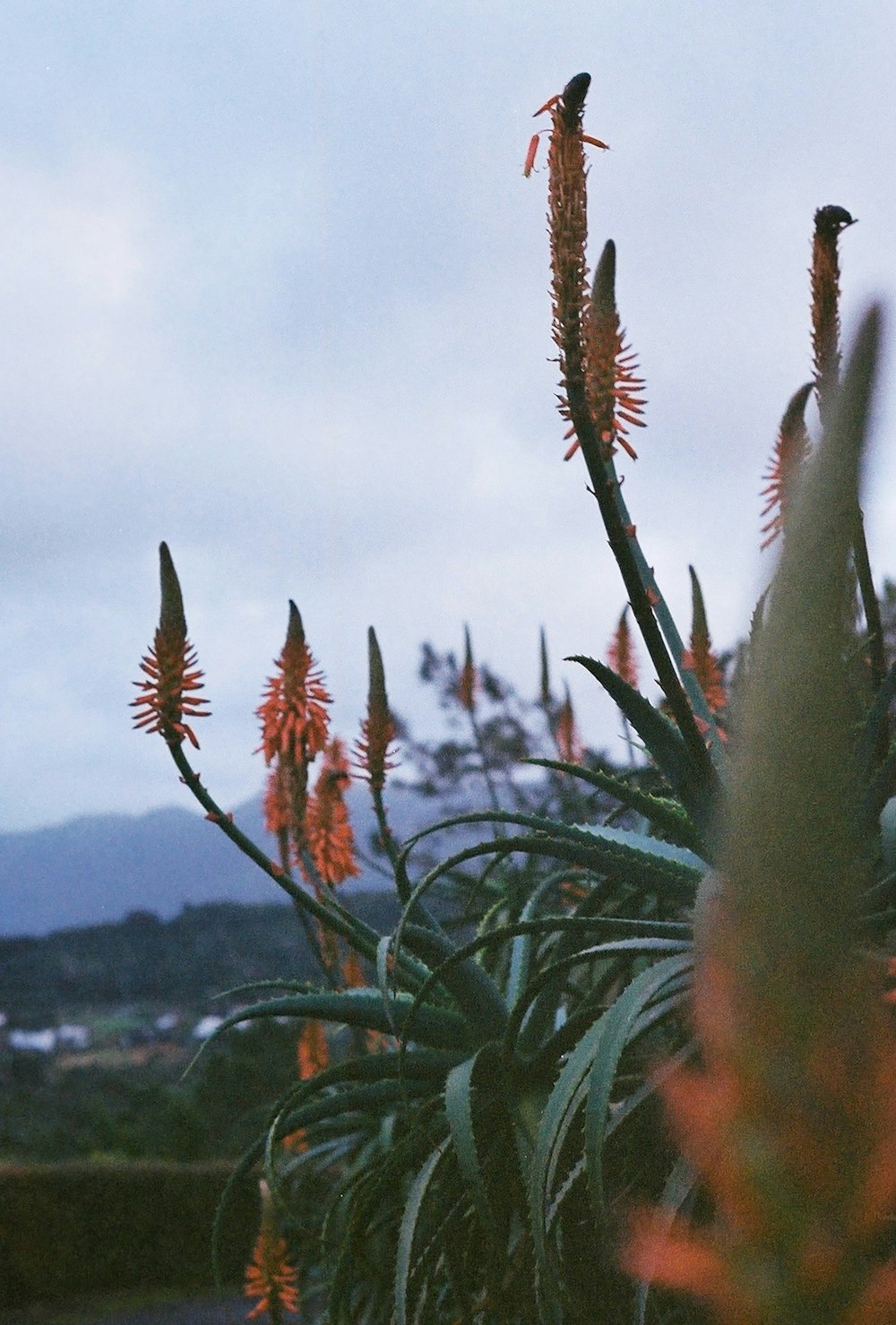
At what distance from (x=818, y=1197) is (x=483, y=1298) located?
1.95 metres

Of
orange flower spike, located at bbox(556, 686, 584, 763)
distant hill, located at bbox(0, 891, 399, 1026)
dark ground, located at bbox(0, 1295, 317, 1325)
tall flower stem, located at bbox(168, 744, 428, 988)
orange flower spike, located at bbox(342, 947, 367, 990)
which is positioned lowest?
dark ground, located at bbox(0, 1295, 317, 1325)

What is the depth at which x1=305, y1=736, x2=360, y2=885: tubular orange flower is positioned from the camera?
2934mm

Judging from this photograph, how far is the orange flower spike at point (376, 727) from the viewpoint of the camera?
2285mm

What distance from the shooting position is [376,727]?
229 cm

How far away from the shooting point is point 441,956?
216 cm

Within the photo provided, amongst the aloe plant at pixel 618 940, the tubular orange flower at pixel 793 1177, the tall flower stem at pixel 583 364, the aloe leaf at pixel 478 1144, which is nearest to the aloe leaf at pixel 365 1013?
the aloe plant at pixel 618 940

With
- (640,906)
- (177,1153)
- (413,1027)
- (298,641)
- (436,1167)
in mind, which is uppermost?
(298,641)

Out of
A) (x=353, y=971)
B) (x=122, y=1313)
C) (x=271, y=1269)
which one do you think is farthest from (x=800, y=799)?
(x=122, y=1313)

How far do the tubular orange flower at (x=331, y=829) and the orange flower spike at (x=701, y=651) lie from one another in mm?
836

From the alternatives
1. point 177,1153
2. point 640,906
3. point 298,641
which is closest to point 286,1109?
point 640,906

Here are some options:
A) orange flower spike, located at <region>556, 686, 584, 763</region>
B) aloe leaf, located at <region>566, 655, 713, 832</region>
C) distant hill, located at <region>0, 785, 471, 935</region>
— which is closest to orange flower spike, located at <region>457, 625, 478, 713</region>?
orange flower spike, located at <region>556, 686, 584, 763</region>

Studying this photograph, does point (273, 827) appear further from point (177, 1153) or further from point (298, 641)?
point (177, 1153)

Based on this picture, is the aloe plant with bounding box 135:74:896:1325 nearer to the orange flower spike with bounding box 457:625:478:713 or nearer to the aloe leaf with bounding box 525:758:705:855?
the aloe leaf with bounding box 525:758:705:855

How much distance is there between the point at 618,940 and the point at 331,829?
1.16 meters
